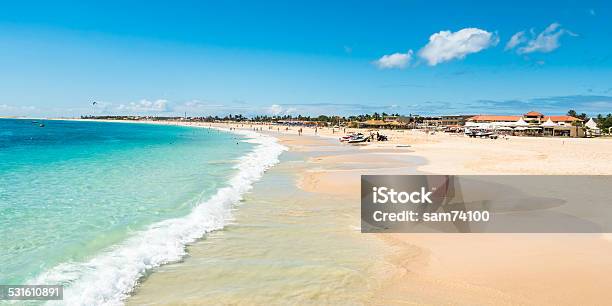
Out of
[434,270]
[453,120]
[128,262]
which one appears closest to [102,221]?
[128,262]

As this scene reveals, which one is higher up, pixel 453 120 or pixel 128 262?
pixel 453 120

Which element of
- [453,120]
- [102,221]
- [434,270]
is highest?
[453,120]

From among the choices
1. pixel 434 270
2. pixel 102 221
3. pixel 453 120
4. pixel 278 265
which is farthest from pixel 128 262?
pixel 453 120

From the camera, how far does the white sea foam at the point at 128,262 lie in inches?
275

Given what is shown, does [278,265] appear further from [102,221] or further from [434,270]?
[102,221]

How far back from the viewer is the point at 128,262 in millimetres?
8469

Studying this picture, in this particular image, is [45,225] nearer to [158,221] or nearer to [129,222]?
[129,222]

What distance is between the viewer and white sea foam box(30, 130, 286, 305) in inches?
275

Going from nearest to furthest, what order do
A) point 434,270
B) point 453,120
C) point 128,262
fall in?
point 434,270 < point 128,262 < point 453,120

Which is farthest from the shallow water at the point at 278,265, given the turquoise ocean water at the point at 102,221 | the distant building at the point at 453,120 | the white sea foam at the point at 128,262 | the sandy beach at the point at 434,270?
the distant building at the point at 453,120

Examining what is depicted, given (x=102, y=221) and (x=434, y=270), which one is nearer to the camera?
(x=434, y=270)

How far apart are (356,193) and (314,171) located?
7408 mm

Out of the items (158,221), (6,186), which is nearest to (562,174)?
(158,221)

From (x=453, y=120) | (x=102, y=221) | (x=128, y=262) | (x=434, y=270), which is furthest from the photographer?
(x=453, y=120)
